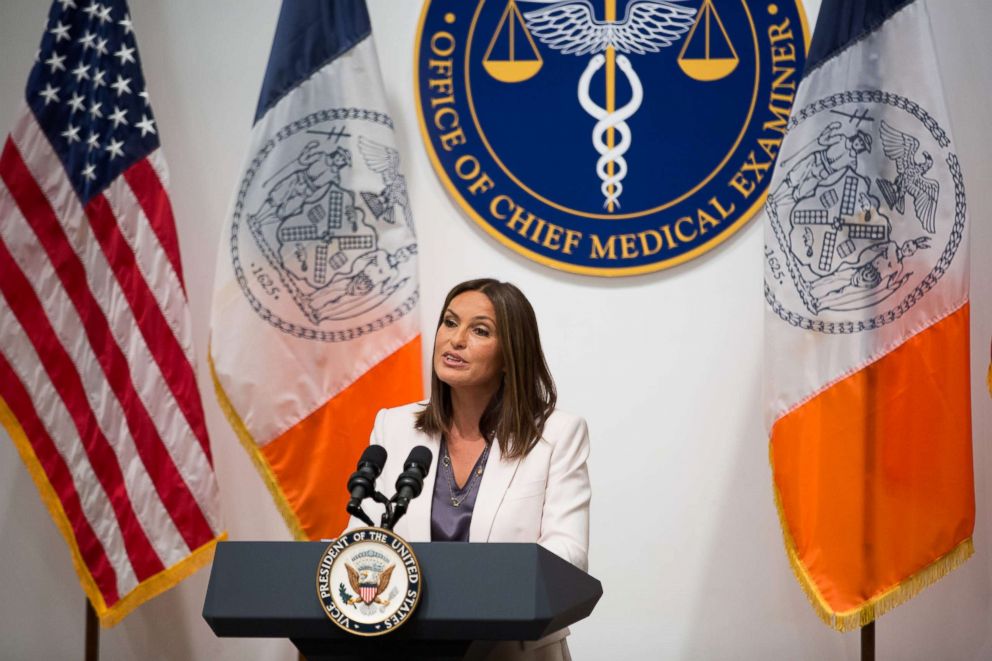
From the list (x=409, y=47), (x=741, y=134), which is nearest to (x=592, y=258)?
(x=741, y=134)

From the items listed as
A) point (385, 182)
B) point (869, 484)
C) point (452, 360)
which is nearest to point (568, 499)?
point (452, 360)

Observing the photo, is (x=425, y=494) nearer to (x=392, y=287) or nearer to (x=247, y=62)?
(x=392, y=287)

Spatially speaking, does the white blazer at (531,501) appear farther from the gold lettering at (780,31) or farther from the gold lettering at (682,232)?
the gold lettering at (780,31)

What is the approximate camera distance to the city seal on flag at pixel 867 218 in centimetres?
288

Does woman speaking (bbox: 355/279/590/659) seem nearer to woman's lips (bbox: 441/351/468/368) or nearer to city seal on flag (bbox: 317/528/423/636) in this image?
woman's lips (bbox: 441/351/468/368)

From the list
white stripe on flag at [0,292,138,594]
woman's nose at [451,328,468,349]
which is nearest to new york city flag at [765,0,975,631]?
woman's nose at [451,328,468,349]

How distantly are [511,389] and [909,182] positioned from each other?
1331 mm

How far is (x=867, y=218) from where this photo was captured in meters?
2.88

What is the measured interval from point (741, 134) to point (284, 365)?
5.26 feet

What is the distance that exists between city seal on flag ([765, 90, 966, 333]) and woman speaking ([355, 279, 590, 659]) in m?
0.94

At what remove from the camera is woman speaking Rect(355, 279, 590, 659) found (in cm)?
212

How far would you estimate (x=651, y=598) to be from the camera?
11.2 ft

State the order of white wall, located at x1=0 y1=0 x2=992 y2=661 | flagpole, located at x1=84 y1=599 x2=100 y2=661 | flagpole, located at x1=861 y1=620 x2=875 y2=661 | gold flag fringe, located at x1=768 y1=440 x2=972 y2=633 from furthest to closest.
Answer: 1. white wall, located at x1=0 y1=0 x2=992 y2=661
2. flagpole, located at x1=84 y1=599 x2=100 y2=661
3. flagpole, located at x1=861 y1=620 x2=875 y2=661
4. gold flag fringe, located at x1=768 y1=440 x2=972 y2=633

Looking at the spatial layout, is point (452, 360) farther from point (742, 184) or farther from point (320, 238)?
point (742, 184)
